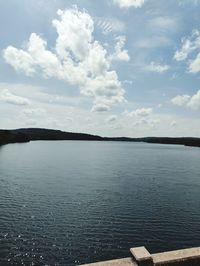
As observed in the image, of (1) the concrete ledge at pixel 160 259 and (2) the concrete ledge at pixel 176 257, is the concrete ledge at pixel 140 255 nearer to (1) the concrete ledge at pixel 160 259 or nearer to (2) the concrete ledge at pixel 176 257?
(1) the concrete ledge at pixel 160 259

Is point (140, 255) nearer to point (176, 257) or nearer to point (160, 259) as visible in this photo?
point (160, 259)

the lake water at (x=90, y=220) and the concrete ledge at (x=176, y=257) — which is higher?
the concrete ledge at (x=176, y=257)

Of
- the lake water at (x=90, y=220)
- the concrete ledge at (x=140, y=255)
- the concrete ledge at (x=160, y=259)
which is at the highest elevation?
the concrete ledge at (x=140, y=255)

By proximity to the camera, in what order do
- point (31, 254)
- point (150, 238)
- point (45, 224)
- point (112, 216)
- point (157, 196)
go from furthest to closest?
point (157, 196) → point (112, 216) → point (45, 224) → point (150, 238) → point (31, 254)

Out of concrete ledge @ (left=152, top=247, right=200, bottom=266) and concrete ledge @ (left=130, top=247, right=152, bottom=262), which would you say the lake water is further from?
concrete ledge @ (left=152, top=247, right=200, bottom=266)

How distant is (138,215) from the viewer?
39062 millimetres

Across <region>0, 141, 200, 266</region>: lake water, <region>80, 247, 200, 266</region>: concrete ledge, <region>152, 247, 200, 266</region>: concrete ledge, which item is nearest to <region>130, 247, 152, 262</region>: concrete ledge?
<region>80, 247, 200, 266</region>: concrete ledge

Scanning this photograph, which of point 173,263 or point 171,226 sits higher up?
point 173,263

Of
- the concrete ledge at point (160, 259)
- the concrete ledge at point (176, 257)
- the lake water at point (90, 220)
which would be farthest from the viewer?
the lake water at point (90, 220)

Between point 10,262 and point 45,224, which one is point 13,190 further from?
point 10,262

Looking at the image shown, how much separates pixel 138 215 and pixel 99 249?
11.9 meters

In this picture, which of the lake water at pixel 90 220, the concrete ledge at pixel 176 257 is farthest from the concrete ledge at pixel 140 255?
the lake water at pixel 90 220

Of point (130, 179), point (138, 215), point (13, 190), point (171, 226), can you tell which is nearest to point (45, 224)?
point (138, 215)

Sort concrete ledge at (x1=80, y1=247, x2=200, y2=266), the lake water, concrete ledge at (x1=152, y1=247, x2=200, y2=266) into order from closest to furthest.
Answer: concrete ledge at (x1=80, y1=247, x2=200, y2=266), concrete ledge at (x1=152, y1=247, x2=200, y2=266), the lake water
